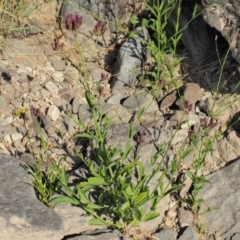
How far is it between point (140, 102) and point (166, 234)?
3.44 ft

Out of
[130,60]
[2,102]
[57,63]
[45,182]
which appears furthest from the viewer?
[57,63]

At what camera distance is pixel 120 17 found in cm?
435

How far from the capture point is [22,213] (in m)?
3.03

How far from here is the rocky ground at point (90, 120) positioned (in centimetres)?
312

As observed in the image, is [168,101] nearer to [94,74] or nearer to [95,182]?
[94,74]

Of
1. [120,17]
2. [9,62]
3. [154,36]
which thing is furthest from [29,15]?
[154,36]

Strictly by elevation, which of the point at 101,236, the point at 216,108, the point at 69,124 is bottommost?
the point at 101,236

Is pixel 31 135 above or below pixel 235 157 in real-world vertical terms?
below

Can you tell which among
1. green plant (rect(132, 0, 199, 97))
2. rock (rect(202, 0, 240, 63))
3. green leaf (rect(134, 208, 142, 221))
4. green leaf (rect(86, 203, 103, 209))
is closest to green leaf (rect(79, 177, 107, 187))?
green leaf (rect(86, 203, 103, 209))

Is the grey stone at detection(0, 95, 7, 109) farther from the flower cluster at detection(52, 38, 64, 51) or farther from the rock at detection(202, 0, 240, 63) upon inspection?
the rock at detection(202, 0, 240, 63)

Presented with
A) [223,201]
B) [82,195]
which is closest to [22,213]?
[82,195]

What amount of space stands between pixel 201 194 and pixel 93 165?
73cm

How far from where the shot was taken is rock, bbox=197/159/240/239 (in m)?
3.24

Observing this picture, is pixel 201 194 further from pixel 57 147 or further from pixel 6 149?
pixel 6 149
